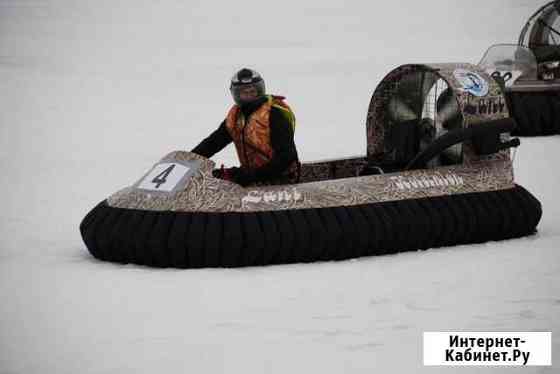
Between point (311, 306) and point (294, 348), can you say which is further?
point (311, 306)

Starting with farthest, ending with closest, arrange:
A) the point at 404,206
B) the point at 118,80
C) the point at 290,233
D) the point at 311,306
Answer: the point at 118,80 → the point at 404,206 → the point at 290,233 → the point at 311,306

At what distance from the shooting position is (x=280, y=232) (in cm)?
385

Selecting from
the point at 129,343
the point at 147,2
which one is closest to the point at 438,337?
the point at 129,343

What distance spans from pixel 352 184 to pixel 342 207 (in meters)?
0.16

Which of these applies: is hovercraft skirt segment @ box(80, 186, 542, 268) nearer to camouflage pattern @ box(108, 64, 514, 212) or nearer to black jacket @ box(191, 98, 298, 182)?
camouflage pattern @ box(108, 64, 514, 212)

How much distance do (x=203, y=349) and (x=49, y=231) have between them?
2.03 m

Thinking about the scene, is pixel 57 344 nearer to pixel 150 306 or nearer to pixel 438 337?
pixel 150 306

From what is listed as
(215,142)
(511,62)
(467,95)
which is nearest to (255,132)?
(215,142)

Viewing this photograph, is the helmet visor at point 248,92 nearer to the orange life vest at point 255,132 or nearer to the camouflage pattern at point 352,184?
the orange life vest at point 255,132

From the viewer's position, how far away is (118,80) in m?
12.0

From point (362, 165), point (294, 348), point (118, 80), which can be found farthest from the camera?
point (118, 80)

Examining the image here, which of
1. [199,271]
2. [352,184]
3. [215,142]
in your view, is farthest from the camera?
[215,142]

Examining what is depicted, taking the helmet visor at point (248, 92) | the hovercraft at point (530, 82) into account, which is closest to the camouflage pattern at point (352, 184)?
the helmet visor at point (248, 92)

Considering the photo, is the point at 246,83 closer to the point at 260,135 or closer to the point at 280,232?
the point at 260,135
